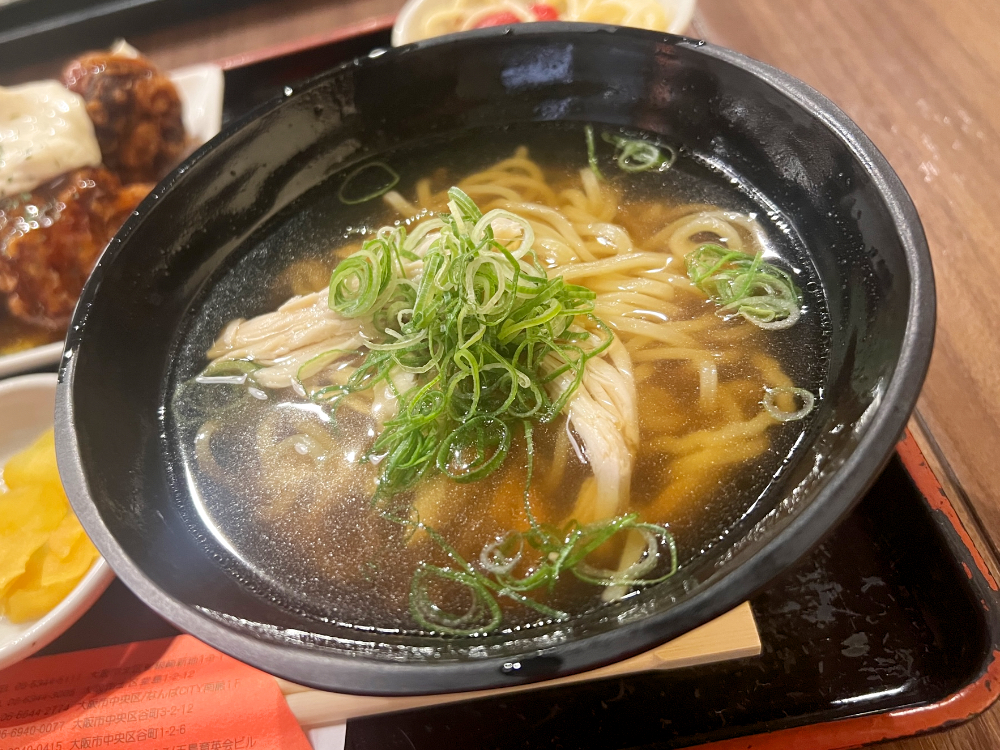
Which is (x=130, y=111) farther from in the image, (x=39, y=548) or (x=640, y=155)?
(x=640, y=155)

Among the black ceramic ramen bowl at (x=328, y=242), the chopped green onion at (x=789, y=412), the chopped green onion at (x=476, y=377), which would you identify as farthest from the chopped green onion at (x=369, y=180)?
the chopped green onion at (x=789, y=412)

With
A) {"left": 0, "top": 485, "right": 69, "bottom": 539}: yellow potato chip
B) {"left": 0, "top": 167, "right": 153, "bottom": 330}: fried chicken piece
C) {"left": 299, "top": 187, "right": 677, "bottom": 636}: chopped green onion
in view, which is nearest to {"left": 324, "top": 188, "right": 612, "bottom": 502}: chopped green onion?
{"left": 299, "top": 187, "right": 677, "bottom": 636}: chopped green onion

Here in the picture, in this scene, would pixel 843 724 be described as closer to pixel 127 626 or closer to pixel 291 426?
pixel 291 426

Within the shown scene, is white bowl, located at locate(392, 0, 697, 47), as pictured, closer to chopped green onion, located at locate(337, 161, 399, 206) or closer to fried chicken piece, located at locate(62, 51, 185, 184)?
chopped green onion, located at locate(337, 161, 399, 206)

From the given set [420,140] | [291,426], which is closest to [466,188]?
[420,140]

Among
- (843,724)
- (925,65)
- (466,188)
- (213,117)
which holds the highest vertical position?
(925,65)
